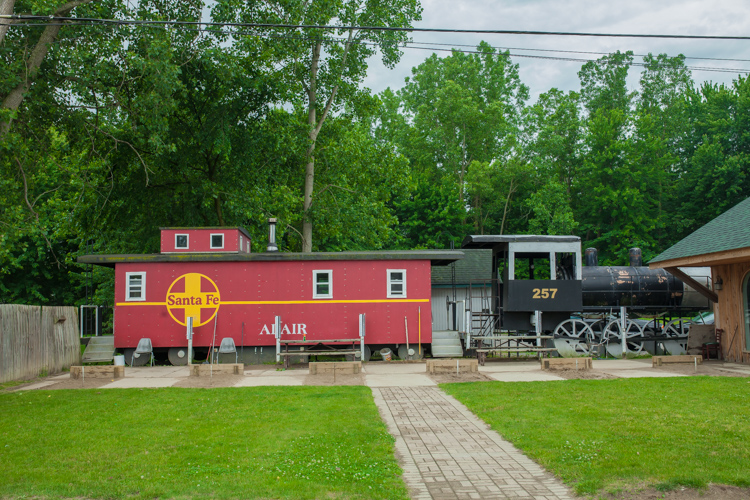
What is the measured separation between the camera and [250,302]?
1702cm

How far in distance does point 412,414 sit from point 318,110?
2123 centimetres

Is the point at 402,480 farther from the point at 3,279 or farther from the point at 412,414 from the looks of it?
the point at 3,279

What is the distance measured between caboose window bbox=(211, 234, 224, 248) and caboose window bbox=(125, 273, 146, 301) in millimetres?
2119

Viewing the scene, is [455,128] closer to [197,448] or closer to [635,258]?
[635,258]

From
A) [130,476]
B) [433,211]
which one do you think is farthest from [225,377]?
[433,211]

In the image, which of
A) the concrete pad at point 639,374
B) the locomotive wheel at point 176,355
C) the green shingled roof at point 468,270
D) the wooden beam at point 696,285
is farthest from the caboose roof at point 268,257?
the green shingled roof at point 468,270

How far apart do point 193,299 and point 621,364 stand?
465 inches

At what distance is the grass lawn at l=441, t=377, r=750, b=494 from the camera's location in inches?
216

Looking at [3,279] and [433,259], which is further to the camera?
[3,279]

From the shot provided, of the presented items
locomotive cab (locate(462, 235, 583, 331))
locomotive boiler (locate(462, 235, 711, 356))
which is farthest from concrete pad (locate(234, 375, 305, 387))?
locomotive cab (locate(462, 235, 583, 331))

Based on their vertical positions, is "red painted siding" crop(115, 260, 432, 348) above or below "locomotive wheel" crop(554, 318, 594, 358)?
above

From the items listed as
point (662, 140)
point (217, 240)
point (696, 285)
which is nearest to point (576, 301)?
point (696, 285)

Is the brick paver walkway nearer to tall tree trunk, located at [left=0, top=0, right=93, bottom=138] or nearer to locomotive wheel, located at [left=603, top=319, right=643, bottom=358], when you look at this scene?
locomotive wheel, located at [left=603, top=319, right=643, bottom=358]

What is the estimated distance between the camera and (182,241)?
17.4m
